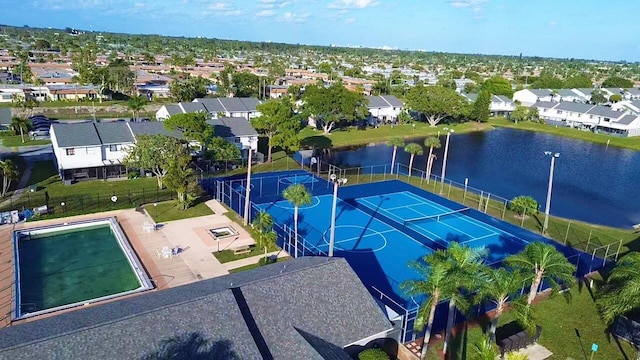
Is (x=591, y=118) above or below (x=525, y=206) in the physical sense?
above

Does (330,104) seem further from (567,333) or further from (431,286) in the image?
(431,286)

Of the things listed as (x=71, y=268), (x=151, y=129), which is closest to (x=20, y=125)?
(x=151, y=129)

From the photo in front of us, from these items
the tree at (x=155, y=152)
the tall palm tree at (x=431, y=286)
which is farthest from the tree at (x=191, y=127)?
the tall palm tree at (x=431, y=286)

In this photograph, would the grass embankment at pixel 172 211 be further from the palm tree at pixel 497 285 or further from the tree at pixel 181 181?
the palm tree at pixel 497 285

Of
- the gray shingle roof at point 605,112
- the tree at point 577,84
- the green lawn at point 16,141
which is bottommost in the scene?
the green lawn at point 16,141

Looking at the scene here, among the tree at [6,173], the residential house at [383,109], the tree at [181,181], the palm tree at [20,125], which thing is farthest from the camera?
the residential house at [383,109]
